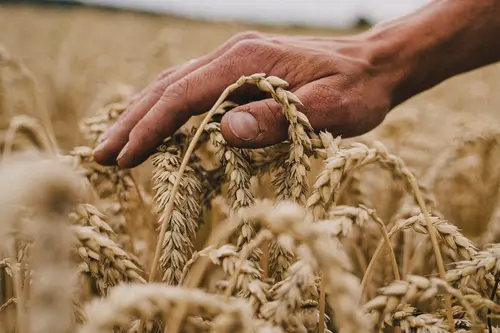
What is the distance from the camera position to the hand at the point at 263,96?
124cm

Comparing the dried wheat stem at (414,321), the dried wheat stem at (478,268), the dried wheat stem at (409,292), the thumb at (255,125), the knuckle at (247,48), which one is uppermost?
the knuckle at (247,48)

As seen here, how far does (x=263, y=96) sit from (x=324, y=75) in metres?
0.18

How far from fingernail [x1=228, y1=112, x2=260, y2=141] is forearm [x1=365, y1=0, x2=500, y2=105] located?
53 centimetres

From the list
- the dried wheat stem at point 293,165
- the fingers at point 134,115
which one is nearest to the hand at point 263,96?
the fingers at point 134,115

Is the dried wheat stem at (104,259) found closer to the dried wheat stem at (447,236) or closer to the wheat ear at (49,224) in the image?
the wheat ear at (49,224)

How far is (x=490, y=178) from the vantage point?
2.19 m

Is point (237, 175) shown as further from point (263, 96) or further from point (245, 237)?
point (263, 96)

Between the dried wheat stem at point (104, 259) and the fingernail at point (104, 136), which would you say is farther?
the fingernail at point (104, 136)

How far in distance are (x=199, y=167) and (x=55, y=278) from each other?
778mm

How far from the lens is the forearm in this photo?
4.99 feet

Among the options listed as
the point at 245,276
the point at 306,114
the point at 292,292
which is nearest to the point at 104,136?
the point at 306,114

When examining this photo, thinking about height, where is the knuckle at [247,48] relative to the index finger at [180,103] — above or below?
above

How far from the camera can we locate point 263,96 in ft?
4.28

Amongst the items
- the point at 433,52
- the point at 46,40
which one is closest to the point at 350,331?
the point at 433,52
